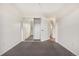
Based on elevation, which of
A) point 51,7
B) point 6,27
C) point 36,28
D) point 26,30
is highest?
point 51,7

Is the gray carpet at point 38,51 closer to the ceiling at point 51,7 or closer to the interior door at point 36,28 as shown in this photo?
the ceiling at point 51,7

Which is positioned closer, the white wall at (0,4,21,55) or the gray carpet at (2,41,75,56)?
the white wall at (0,4,21,55)

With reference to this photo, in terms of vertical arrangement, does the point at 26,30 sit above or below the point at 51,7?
below

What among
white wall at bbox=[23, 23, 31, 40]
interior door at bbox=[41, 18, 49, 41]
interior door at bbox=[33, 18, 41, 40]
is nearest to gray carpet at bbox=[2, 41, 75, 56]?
interior door at bbox=[41, 18, 49, 41]

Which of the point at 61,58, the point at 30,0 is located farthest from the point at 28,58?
the point at 30,0

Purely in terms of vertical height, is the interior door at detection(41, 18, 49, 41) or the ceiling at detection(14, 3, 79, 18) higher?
the ceiling at detection(14, 3, 79, 18)

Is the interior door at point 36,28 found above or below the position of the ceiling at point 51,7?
below

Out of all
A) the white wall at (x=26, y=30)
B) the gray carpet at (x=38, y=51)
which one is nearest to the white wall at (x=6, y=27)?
the gray carpet at (x=38, y=51)

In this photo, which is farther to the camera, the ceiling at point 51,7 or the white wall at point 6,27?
the ceiling at point 51,7

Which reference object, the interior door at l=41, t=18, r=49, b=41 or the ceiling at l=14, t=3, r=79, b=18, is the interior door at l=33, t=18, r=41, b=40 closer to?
the interior door at l=41, t=18, r=49, b=41

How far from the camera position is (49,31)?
29.0 feet

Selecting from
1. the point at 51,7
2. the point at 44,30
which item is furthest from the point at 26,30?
the point at 51,7

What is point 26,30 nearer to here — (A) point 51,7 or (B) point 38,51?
(A) point 51,7

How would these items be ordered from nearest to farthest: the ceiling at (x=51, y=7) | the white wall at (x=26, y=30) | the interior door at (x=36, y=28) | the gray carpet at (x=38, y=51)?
1. the gray carpet at (x=38, y=51)
2. the ceiling at (x=51, y=7)
3. the white wall at (x=26, y=30)
4. the interior door at (x=36, y=28)
